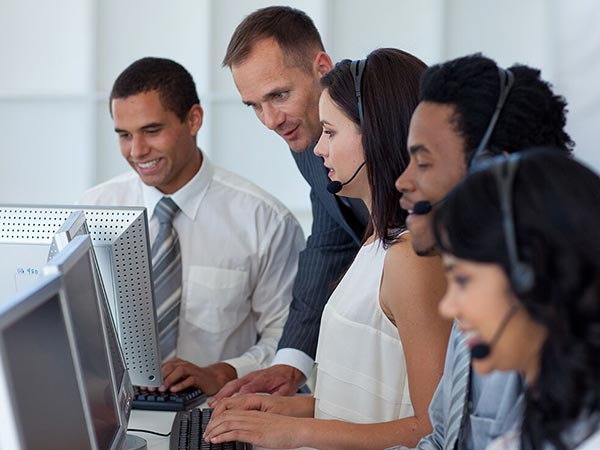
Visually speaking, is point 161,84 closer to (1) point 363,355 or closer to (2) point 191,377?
(2) point 191,377

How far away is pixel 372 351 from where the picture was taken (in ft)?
6.07

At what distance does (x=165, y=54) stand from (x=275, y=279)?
1.40 meters

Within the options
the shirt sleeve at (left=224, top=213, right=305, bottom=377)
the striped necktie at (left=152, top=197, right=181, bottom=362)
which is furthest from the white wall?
the striped necktie at (left=152, top=197, right=181, bottom=362)

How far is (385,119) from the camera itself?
1805 millimetres

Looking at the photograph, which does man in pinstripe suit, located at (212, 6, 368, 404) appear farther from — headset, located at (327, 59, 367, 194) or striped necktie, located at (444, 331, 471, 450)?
striped necktie, located at (444, 331, 471, 450)

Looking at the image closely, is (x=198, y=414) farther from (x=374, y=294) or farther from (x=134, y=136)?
(x=134, y=136)

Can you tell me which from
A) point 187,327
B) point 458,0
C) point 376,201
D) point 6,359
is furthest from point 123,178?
point 6,359

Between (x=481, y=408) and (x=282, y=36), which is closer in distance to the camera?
(x=481, y=408)

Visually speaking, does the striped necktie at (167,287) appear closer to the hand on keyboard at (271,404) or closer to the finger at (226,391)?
the finger at (226,391)

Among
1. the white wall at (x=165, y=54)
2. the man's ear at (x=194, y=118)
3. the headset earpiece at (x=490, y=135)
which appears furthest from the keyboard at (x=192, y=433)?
the white wall at (x=165, y=54)

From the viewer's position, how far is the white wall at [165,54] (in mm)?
3809

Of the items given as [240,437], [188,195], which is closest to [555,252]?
[240,437]

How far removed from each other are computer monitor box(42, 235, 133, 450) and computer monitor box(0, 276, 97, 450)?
0.04 metres

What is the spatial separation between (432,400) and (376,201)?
1.35ft
